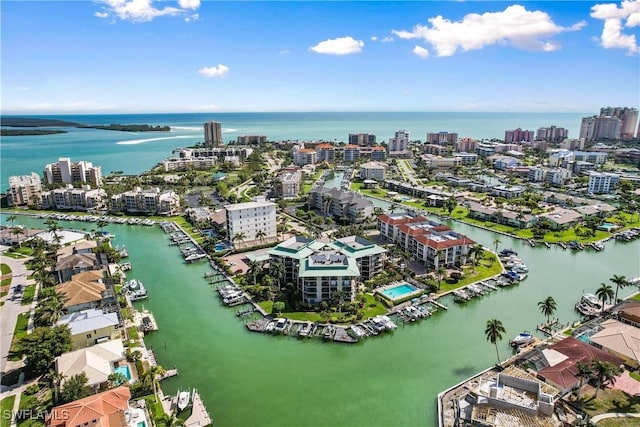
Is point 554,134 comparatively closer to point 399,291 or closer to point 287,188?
point 287,188

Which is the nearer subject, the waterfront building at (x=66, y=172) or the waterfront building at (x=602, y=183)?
the waterfront building at (x=602, y=183)

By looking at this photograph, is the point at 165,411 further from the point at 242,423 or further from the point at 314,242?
the point at 314,242

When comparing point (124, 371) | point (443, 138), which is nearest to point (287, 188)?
point (124, 371)

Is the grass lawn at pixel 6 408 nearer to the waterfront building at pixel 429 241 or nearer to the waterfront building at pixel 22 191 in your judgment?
the waterfront building at pixel 429 241

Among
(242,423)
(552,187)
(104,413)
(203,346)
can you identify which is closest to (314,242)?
(203,346)

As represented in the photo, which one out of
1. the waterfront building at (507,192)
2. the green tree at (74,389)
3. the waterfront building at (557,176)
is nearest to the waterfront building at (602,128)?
the waterfront building at (557,176)

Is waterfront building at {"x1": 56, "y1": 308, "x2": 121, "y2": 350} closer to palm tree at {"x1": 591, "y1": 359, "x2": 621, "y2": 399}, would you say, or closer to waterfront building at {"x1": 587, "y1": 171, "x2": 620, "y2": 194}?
palm tree at {"x1": 591, "y1": 359, "x2": 621, "y2": 399}

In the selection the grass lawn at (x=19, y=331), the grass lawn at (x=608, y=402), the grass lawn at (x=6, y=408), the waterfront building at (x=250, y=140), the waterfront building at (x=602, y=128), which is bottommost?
the grass lawn at (x=6, y=408)
